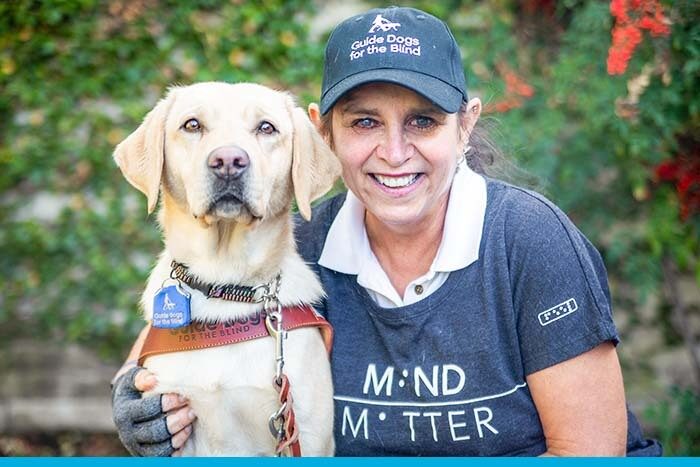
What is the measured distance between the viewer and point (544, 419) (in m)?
2.24

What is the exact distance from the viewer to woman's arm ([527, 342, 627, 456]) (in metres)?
2.16

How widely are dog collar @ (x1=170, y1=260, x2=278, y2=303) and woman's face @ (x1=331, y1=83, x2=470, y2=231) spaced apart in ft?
1.28

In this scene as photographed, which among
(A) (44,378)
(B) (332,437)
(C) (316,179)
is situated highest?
(C) (316,179)

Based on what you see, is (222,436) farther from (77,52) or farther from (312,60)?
(77,52)

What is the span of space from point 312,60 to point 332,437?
2.16 m

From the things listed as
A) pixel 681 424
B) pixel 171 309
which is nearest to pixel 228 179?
pixel 171 309

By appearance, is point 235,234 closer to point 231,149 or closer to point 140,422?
point 231,149

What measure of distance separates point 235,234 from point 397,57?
652 mm

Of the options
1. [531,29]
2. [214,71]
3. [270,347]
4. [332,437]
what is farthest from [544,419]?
[214,71]

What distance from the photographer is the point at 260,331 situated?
2.31 metres

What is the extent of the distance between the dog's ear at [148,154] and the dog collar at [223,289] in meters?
0.22

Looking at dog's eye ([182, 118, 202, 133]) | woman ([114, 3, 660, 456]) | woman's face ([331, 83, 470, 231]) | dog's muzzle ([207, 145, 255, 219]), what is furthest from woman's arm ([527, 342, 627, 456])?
dog's eye ([182, 118, 202, 133])

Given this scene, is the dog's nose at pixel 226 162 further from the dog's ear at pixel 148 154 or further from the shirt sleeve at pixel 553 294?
the shirt sleeve at pixel 553 294

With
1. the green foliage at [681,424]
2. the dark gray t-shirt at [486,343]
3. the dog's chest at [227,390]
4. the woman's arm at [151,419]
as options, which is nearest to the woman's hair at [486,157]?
the dark gray t-shirt at [486,343]
